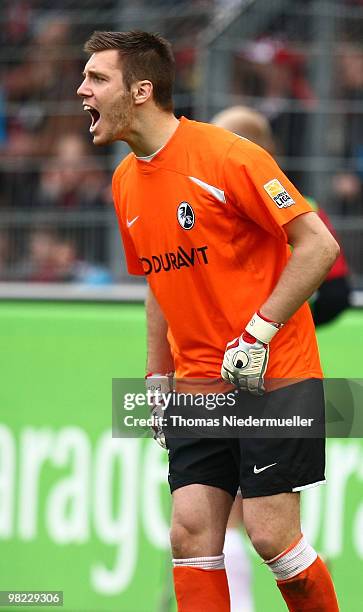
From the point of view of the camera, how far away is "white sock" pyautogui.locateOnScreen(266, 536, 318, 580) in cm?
428

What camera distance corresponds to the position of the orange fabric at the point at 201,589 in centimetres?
433

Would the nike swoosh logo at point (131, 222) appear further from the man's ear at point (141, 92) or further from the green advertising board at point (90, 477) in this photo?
the green advertising board at point (90, 477)

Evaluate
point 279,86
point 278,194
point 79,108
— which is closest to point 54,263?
A: point 79,108

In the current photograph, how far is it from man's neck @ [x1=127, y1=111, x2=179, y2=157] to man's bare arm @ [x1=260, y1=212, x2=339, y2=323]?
572mm

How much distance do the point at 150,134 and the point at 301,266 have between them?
0.73m

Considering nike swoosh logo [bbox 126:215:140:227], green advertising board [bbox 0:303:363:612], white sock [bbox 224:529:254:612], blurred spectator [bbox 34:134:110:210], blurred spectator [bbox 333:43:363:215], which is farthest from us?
blurred spectator [bbox 34:134:110:210]

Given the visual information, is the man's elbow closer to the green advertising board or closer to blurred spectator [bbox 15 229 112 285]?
the green advertising board

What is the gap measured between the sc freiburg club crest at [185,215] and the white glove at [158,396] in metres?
0.71

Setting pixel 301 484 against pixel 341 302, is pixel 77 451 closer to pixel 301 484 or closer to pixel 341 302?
pixel 341 302

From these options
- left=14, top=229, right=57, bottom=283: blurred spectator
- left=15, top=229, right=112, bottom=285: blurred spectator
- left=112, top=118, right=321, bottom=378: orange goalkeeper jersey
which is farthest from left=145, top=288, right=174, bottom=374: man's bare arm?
left=14, top=229, right=57, bottom=283: blurred spectator

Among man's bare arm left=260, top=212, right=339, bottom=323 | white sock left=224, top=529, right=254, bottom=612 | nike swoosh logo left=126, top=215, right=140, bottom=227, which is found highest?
nike swoosh logo left=126, top=215, right=140, bottom=227

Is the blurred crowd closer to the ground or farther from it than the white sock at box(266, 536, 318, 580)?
farther from it

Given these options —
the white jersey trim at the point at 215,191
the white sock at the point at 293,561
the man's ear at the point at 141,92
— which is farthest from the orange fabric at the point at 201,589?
the man's ear at the point at 141,92

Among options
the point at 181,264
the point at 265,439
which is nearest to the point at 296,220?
the point at 181,264
